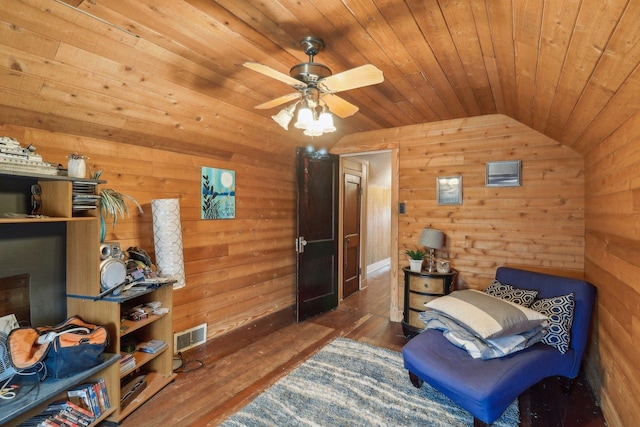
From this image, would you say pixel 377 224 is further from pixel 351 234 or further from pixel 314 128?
pixel 314 128

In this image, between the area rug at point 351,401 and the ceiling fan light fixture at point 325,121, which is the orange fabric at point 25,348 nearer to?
the area rug at point 351,401

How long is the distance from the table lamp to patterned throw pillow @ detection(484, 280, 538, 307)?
674 mm

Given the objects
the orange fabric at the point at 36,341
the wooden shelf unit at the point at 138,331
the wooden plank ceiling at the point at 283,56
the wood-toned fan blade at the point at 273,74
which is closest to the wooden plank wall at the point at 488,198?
the wooden plank ceiling at the point at 283,56

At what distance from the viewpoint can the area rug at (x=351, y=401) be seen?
6.62ft

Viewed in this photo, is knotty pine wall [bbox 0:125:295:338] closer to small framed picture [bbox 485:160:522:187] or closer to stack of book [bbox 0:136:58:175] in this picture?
stack of book [bbox 0:136:58:175]

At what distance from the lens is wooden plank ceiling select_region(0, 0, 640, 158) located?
4.41ft

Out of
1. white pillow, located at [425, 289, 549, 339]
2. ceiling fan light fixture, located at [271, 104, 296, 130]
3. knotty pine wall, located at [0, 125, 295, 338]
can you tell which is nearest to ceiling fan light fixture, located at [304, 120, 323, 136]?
ceiling fan light fixture, located at [271, 104, 296, 130]

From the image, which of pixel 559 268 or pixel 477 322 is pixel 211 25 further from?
pixel 559 268

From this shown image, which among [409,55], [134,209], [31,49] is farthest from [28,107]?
[409,55]

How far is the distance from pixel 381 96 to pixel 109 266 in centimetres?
243

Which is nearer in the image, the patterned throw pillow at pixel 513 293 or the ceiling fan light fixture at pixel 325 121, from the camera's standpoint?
the ceiling fan light fixture at pixel 325 121

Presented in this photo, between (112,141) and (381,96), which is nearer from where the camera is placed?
(112,141)

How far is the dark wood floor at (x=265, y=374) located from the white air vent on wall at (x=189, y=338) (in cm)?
7

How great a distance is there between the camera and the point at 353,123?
11.9 feet
